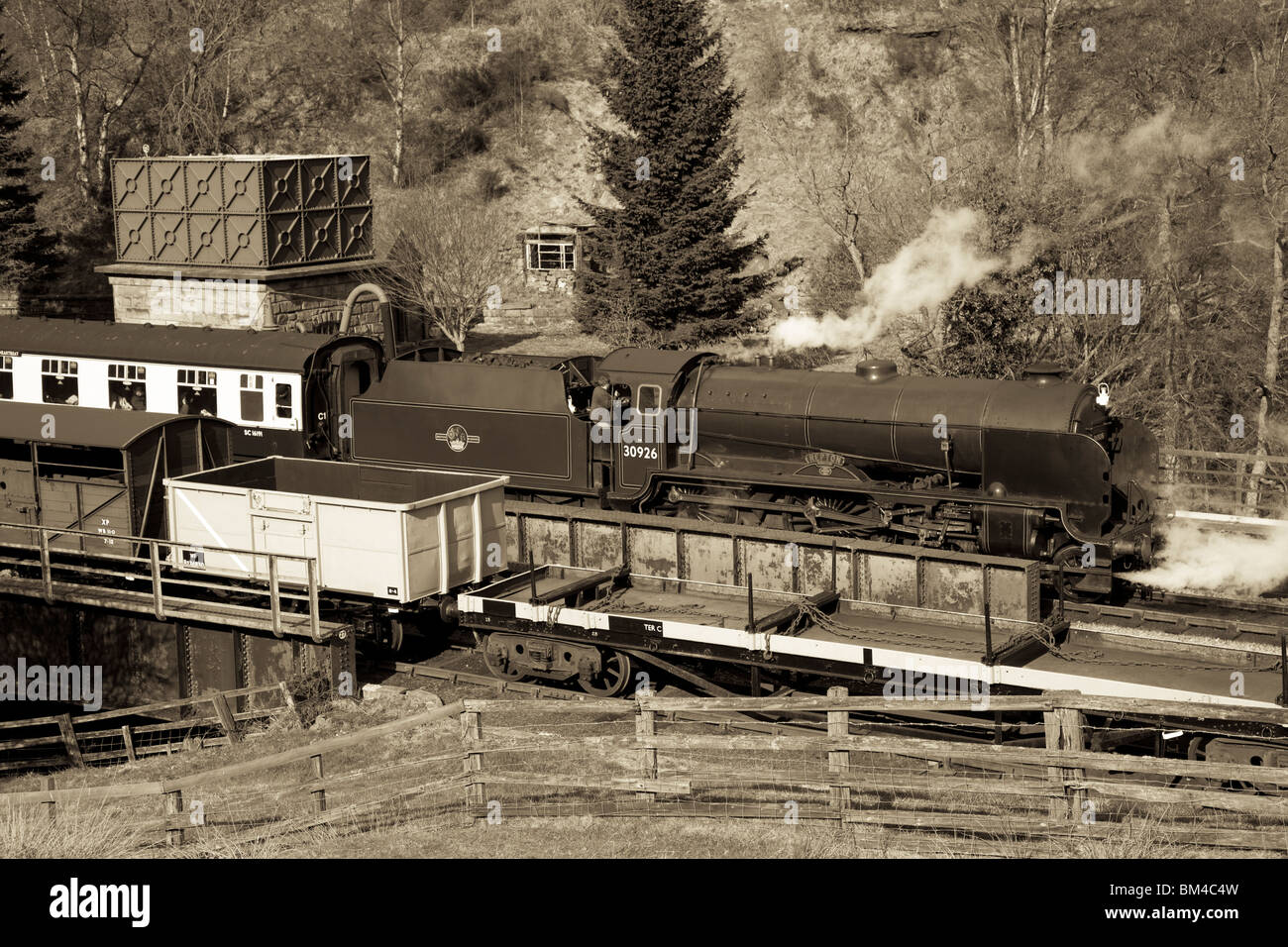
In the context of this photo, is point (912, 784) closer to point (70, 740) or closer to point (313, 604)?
point (313, 604)

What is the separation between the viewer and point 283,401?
21047mm

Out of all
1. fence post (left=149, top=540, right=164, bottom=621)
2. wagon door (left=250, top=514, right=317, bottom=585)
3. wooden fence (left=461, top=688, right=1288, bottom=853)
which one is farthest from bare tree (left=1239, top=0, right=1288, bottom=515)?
fence post (left=149, top=540, right=164, bottom=621)

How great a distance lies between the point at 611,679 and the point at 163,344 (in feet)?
33.1

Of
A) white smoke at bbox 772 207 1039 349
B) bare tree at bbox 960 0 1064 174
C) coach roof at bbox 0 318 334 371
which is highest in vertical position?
bare tree at bbox 960 0 1064 174

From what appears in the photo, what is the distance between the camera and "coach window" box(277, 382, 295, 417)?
20984 mm

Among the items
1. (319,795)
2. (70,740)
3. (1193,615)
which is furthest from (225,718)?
(1193,615)

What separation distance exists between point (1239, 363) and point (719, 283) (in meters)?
11.1

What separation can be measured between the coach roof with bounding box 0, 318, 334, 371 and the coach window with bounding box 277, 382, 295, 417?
0.29 m

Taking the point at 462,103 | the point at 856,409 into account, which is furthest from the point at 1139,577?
the point at 462,103

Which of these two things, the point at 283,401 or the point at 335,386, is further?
the point at 335,386

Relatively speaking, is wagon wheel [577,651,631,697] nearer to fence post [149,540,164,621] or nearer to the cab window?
the cab window

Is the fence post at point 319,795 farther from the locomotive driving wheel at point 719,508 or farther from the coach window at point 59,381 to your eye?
the coach window at point 59,381

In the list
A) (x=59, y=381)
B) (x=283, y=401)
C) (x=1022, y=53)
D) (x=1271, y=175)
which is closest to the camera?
(x=283, y=401)

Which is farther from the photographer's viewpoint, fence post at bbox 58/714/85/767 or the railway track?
fence post at bbox 58/714/85/767
